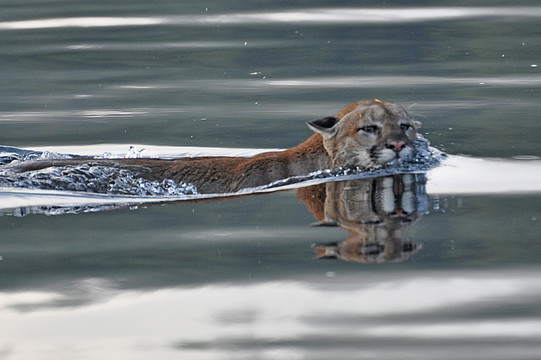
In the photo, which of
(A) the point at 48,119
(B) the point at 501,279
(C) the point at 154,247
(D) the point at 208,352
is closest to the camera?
(D) the point at 208,352

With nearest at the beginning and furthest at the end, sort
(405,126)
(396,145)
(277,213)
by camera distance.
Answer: (277,213), (396,145), (405,126)

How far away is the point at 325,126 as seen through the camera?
845 cm

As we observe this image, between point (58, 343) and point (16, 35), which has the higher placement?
point (16, 35)

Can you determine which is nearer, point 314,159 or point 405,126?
point 405,126

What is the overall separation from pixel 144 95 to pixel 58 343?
7.48m

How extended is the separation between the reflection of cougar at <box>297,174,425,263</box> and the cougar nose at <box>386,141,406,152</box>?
213 millimetres

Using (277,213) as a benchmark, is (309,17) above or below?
above

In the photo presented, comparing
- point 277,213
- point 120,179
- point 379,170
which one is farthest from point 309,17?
point 277,213

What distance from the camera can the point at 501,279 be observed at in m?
5.56

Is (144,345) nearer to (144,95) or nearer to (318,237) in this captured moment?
(318,237)

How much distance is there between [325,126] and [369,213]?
174cm

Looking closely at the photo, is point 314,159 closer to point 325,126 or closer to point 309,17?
point 325,126

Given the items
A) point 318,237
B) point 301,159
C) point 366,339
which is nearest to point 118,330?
point 366,339

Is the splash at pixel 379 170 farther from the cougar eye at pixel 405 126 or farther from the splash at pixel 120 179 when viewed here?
the cougar eye at pixel 405 126
